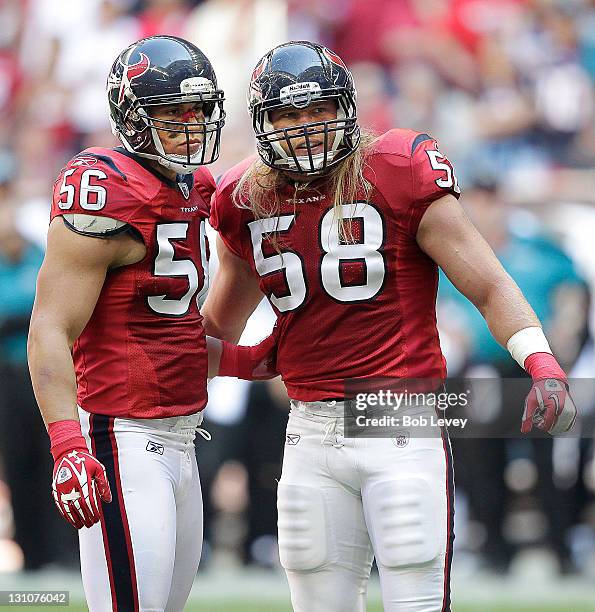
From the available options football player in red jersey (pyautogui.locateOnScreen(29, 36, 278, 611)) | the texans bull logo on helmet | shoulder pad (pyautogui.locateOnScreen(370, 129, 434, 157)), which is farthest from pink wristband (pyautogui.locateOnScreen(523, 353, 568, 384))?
the texans bull logo on helmet

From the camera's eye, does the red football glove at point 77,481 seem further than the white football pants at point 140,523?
No

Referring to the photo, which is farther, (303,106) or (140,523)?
(303,106)

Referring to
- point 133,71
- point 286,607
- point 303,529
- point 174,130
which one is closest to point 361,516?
point 303,529

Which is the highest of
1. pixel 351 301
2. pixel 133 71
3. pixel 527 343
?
pixel 133 71

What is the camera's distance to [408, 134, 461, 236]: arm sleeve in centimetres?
276

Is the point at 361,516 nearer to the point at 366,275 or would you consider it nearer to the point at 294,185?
the point at 366,275

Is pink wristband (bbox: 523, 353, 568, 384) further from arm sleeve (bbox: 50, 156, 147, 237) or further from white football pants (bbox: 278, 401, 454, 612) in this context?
arm sleeve (bbox: 50, 156, 147, 237)

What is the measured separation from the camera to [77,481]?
252 centimetres

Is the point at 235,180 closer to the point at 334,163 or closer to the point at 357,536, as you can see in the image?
the point at 334,163

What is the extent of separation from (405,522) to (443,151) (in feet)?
11.0

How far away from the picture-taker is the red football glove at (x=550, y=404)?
2.55 meters

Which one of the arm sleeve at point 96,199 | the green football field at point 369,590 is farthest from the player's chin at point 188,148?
the green football field at point 369,590

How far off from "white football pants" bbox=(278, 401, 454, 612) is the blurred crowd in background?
2.13m

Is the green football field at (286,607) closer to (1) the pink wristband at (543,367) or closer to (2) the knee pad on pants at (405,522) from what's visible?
(2) the knee pad on pants at (405,522)
